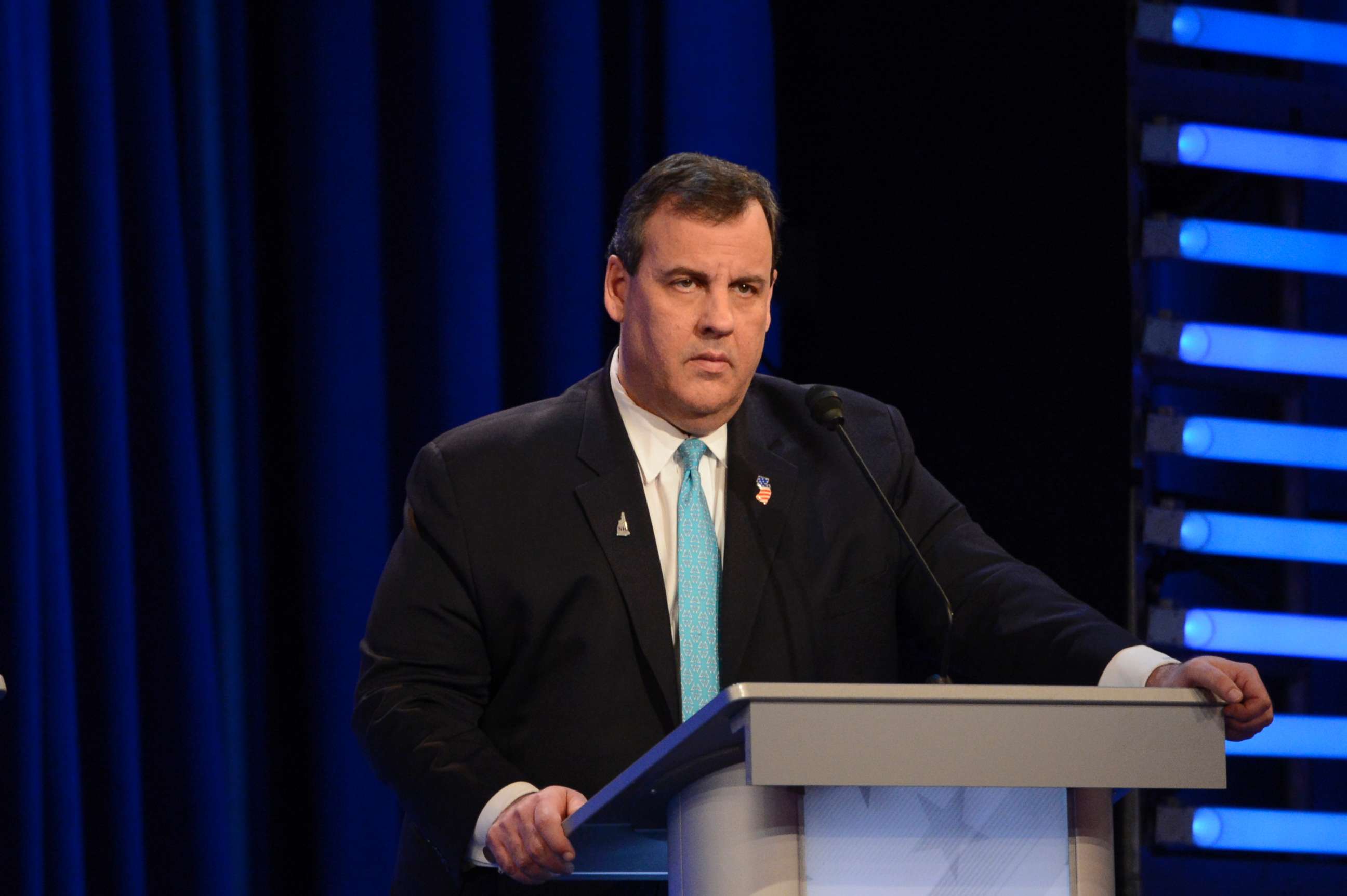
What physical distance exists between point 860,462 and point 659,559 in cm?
36

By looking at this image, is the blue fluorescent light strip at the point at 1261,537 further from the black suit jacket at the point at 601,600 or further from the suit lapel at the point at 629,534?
the suit lapel at the point at 629,534

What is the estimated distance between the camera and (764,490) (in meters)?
2.29

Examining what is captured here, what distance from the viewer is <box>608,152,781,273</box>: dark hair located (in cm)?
229

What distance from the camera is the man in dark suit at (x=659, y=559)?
212cm

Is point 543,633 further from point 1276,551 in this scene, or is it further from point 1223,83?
point 1223,83

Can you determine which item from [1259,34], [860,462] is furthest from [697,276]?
[1259,34]

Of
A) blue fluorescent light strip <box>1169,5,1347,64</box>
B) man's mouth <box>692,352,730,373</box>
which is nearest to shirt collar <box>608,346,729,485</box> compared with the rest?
man's mouth <box>692,352,730,373</box>

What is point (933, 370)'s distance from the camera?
10.2ft

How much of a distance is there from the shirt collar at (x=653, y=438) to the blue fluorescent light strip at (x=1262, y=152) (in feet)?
3.86

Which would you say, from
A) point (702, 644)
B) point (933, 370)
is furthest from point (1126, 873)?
point (702, 644)

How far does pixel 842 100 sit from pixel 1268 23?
82cm

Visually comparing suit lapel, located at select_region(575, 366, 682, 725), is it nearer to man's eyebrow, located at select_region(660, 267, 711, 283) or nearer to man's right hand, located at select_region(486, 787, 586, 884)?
man's eyebrow, located at select_region(660, 267, 711, 283)

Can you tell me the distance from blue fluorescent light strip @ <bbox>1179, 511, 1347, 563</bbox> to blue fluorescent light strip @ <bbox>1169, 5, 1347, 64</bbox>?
895mm

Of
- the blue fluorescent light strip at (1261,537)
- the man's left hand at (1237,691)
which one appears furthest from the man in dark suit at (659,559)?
the blue fluorescent light strip at (1261,537)
